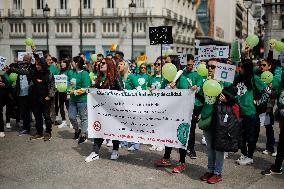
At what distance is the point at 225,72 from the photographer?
6137mm

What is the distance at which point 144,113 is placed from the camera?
728 centimetres

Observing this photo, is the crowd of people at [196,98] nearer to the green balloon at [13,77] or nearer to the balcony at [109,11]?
the green balloon at [13,77]

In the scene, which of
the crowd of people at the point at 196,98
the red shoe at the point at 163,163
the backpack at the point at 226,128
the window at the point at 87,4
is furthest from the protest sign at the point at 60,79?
the window at the point at 87,4

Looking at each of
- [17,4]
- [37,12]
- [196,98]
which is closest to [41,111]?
[196,98]

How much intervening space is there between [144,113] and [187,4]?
5576 cm

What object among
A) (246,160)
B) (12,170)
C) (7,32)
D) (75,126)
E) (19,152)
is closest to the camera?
(12,170)

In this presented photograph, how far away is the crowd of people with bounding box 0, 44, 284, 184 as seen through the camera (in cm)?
640

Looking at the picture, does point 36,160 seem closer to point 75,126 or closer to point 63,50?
point 75,126

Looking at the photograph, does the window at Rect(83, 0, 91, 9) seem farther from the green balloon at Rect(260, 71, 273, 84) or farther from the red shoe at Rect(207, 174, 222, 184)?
the red shoe at Rect(207, 174, 222, 184)

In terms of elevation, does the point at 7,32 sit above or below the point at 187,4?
below

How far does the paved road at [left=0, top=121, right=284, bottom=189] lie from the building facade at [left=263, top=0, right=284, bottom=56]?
48.5m

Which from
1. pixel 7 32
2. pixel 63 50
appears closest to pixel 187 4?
pixel 63 50

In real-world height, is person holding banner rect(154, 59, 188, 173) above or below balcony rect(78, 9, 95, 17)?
below

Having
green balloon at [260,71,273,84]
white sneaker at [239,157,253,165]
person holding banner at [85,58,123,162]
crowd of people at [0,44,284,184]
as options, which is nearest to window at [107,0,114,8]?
crowd of people at [0,44,284,184]
